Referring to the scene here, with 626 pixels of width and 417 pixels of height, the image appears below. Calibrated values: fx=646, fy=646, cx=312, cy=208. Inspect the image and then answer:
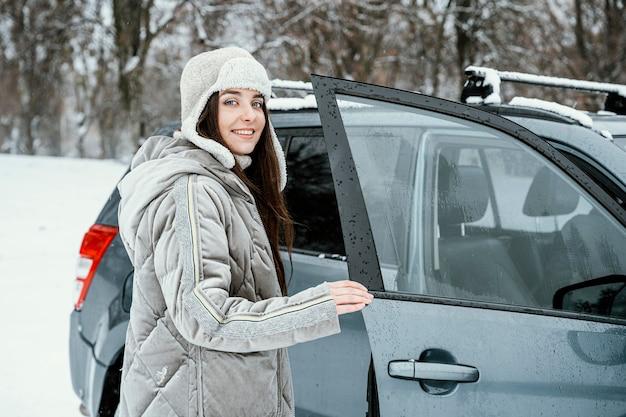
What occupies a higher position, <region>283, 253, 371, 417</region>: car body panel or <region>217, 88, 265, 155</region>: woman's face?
<region>217, 88, 265, 155</region>: woman's face

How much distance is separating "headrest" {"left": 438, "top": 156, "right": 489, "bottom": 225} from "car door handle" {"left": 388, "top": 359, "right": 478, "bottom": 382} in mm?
587

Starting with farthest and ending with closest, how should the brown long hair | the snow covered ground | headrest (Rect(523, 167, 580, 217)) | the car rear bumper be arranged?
the snow covered ground → the car rear bumper → headrest (Rect(523, 167, 580, 217)) → the brown long hair

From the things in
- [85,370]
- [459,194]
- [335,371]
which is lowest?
[85,370]

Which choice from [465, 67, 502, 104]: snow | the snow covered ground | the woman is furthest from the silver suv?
the snow covered ground

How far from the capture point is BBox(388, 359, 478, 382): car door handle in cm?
159

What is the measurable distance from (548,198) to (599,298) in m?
0.56

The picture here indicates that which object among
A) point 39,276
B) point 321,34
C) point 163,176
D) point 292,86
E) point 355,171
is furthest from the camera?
point 321,34

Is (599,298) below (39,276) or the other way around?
the other way around

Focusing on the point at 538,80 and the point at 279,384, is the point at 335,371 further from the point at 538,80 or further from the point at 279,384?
the point at 538,80

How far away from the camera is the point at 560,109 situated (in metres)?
2.01

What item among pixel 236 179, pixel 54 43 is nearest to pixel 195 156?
pixel 236 179

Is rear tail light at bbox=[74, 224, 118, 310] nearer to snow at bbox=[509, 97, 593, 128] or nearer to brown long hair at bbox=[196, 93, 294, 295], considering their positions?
brown long hair at bbox=[196, 93, 294, 295]

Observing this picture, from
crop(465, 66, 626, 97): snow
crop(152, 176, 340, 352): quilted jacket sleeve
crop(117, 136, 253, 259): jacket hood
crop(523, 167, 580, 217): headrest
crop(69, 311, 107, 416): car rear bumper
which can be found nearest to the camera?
crop(152, 176, 340, 352): quilted jacket sleeve

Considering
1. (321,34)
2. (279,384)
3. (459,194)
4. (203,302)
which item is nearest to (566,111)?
(459,194)
